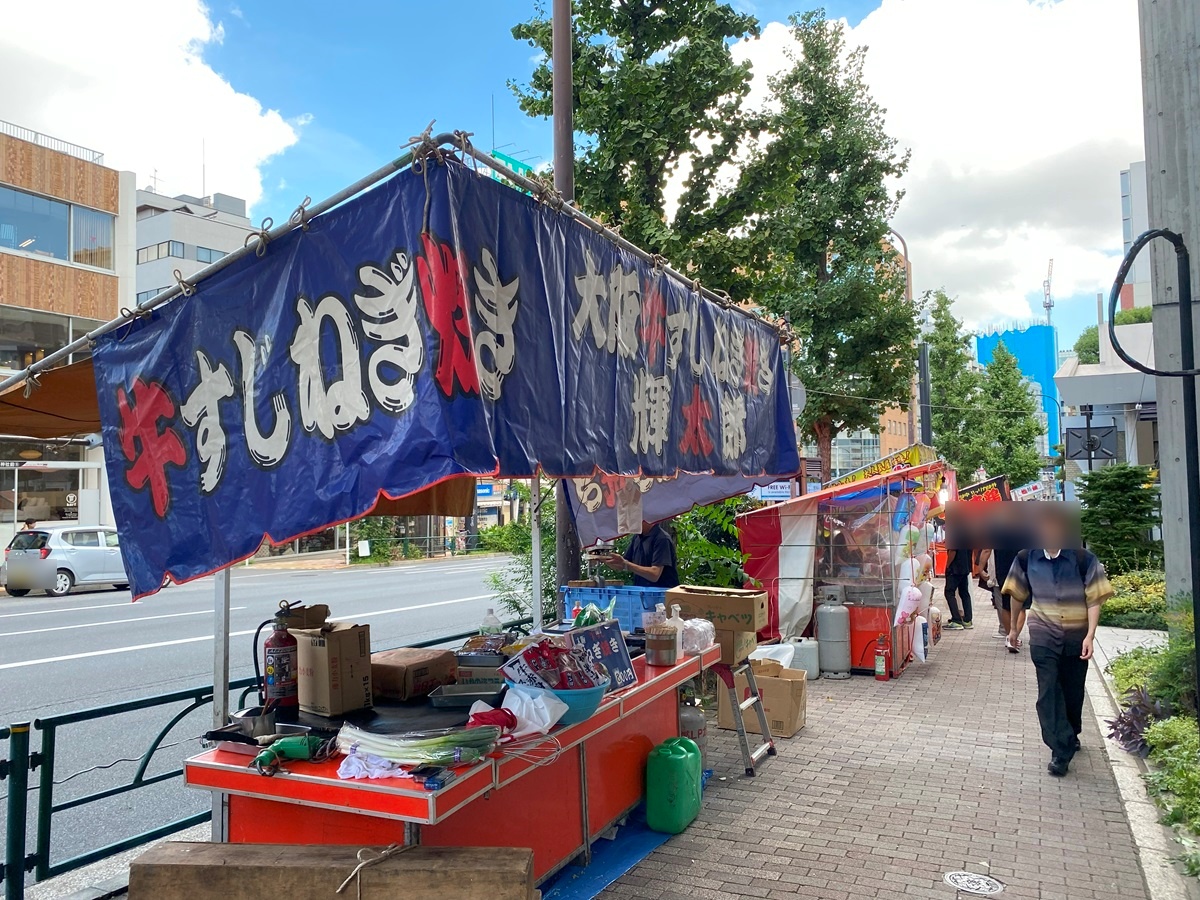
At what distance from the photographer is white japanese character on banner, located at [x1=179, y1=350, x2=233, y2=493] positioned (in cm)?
358

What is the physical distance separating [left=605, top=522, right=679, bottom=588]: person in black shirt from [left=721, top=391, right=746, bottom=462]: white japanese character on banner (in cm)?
142

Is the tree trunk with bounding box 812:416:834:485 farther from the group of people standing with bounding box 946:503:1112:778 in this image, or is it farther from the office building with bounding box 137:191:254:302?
the office building with bounding box 137:191:254:302

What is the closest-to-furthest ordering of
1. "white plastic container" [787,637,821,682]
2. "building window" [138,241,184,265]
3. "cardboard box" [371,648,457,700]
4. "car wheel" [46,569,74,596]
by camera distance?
"cardboard box" [371,648,457,700], "white plastic container" [787,637,821,682], "car wheel" [46,569,74,596], "building window" [138,241,184,265]

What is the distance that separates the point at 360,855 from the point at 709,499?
17.4 feet

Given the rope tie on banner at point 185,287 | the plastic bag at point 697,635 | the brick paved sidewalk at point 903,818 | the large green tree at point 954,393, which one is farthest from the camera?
the large green tree at point 954,393

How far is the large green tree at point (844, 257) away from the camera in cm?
2300

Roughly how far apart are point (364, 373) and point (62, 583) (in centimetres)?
2114

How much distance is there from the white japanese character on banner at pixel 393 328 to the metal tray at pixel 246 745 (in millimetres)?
1621

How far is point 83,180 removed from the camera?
25766 mm

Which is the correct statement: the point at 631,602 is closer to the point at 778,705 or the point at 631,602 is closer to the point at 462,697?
the point at 778,705

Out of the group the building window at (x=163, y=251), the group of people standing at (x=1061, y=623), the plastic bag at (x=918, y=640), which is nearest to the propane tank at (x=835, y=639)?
the plastic bag at (x=918, y=640)

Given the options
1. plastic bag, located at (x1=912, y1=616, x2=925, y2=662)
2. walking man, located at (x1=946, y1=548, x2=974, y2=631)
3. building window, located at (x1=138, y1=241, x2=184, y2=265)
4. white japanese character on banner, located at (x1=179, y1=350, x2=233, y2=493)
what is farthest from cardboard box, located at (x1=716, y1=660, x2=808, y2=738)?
building window, located at (x1=138, y1=241, x2=184, y2=265)

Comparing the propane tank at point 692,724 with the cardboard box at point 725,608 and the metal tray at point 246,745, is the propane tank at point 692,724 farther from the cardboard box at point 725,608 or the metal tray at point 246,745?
the metal tray at point 246,745

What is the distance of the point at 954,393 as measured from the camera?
38344mm
